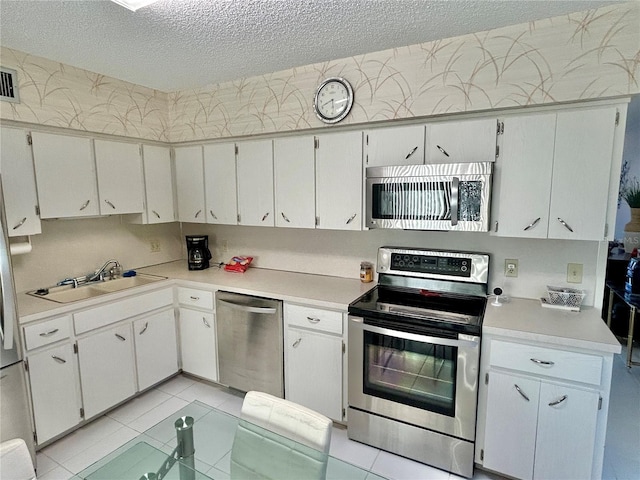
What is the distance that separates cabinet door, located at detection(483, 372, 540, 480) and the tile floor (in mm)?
198

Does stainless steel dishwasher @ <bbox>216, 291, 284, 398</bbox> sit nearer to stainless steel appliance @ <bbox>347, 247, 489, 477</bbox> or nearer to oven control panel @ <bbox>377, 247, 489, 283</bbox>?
stainless steel appliance @ <bbox>347, 247, 489, 477</bbox>

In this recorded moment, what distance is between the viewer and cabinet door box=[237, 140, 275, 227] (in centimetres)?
282

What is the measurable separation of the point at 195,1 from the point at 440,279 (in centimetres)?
215

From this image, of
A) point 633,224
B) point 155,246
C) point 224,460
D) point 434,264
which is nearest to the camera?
point 224,460

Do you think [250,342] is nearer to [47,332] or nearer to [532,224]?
[47,332]

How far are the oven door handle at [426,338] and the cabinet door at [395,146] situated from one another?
106 centimetres

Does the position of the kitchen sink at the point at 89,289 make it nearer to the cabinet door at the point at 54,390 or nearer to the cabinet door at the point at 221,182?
the cabinet door at the point at 54,390

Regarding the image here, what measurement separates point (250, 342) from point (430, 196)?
Answer: 65.7 inches

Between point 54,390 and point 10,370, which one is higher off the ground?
point 10,370

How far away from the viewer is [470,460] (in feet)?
6.46

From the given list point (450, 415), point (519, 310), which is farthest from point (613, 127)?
point (450, 415)

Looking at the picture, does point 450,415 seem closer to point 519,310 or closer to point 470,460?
point 470,460

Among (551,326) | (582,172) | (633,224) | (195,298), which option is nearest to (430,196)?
(582,172)

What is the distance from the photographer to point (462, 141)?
6.97 ft
